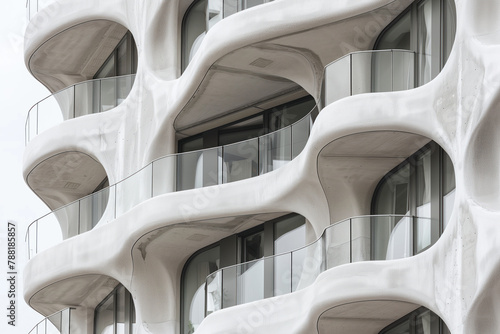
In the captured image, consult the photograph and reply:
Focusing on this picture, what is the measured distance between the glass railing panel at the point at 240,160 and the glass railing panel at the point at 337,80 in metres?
3.31

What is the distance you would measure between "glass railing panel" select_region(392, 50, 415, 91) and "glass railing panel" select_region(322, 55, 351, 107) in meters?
1.04

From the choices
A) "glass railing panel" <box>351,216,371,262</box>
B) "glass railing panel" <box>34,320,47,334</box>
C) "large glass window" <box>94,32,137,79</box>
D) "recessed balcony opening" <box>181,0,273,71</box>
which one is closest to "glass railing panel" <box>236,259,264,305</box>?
"glass railing panel" <box>351,216,371,262</box>

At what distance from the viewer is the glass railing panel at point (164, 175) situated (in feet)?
115

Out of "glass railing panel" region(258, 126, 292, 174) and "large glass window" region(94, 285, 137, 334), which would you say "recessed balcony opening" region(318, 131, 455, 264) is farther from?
"large glass window" region(94, 285, 137, 334)

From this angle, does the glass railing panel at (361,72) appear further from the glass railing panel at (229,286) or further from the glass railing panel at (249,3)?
the glass railing panel at (229,286)

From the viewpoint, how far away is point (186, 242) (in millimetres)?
35656

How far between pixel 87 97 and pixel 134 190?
5079 millimetres

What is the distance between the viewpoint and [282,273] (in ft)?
101

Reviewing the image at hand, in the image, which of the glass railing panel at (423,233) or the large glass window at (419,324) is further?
the large glass window at (419,324)

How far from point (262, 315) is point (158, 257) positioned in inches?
234

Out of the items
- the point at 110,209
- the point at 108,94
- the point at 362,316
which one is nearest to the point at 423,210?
the point at 362,316

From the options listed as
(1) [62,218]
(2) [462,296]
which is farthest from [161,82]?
(2) [462,296]

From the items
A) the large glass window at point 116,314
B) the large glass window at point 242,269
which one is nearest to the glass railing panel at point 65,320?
the large glass window at point 116,314

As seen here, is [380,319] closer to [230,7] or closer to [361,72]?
[361,72]
